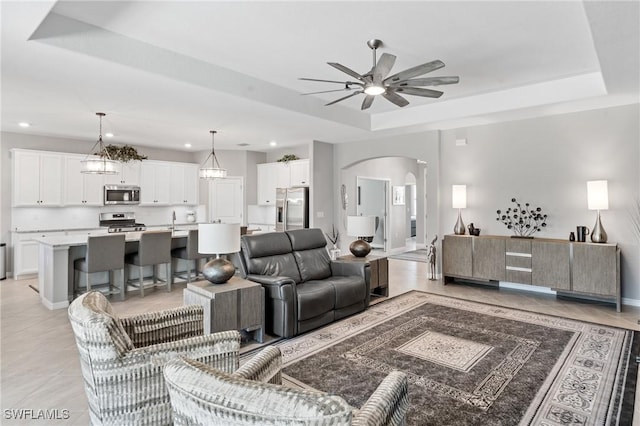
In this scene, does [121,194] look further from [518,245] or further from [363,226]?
[518,245]

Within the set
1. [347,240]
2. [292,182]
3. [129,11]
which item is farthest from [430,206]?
[129,11]

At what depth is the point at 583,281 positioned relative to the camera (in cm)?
486

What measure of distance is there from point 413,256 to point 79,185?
751cm

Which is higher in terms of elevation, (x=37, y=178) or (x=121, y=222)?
(x=37, y=178)

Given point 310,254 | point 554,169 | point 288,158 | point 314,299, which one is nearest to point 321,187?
point 288,158

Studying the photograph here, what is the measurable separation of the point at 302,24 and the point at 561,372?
3.59 meters

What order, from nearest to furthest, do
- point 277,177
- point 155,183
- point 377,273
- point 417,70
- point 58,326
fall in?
point 417,70 → point 58,326 → point 377,273 → point 155,183 → point 277,177

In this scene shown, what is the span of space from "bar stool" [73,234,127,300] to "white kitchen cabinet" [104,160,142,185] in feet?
10.4

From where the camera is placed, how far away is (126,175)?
26.2 feet

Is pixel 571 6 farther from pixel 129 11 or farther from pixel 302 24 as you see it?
pixel 129 11

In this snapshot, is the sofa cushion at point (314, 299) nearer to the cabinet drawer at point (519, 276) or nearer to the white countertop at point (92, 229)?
the cabinet drawer at point (519, 276)

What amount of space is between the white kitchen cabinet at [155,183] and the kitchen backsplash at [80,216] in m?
0.29

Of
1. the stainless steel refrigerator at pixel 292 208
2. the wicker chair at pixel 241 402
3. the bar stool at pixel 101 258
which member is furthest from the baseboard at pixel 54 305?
the wicker chair at pixel 241 402

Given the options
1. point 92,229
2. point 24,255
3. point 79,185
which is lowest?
point 24,255
